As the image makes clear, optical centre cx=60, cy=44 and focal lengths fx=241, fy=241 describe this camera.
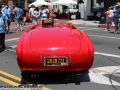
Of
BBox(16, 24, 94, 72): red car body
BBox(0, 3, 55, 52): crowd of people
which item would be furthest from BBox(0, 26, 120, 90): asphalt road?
BBox(0, 3, 55, 52): crowd of people

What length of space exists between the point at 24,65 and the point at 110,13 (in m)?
11.3

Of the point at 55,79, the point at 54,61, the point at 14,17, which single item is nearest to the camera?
the point at 54,61

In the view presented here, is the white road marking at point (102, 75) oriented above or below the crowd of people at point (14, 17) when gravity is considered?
below

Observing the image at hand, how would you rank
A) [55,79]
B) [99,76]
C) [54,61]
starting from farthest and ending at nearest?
1. [99,76]
2. [55,79]
3. [54,61]

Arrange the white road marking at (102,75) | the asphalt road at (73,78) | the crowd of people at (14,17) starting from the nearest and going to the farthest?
1. the asphalt road at (73,78)
2. the white road marking at (102,75)
3. the crowd of people at (14,17)

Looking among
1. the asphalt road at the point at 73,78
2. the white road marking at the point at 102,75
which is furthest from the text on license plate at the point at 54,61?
the white road marking at the point at 102,75

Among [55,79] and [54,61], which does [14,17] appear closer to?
[55,79]

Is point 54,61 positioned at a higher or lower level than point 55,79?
higher

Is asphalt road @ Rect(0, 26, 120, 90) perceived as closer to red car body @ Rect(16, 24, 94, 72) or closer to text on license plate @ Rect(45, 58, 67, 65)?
red car body @ Rect(16, 24, 94, 72)

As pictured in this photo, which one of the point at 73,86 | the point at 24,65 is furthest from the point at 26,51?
the point at 73,86

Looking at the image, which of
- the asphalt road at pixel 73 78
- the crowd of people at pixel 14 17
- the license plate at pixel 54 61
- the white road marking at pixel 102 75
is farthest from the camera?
the crowd of people at pixel 14 17

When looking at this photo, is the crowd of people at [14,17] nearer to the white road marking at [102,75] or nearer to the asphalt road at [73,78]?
the asphalt road at [73,78]

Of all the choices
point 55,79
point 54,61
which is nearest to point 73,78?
point 55,79

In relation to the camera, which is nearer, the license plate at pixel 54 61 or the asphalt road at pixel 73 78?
the license plate at pixel 54 61
